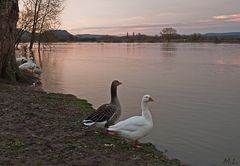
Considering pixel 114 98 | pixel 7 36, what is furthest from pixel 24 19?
pixel 114 98

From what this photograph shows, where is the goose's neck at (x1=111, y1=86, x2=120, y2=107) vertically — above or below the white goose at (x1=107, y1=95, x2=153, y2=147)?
above

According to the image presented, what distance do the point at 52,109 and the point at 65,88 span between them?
27.0 feet

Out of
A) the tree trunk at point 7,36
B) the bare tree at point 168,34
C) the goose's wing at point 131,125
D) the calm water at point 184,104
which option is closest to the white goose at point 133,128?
the goose's wing at point 131,125

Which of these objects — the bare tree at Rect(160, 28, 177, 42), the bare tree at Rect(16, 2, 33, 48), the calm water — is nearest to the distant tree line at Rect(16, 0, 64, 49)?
the bare tree at Rect(16, 2, 33, 48)

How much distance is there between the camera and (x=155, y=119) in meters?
12.5

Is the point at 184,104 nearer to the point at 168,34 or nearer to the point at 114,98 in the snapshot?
the point at 114,98

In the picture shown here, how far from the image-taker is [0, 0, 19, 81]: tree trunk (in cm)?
→ 1677

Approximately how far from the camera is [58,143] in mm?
7840

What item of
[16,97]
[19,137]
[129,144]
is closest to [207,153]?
[129,144]

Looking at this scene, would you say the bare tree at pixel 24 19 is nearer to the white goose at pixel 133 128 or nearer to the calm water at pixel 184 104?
the calm water at pixel 184 104

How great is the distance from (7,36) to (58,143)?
35.3 ft

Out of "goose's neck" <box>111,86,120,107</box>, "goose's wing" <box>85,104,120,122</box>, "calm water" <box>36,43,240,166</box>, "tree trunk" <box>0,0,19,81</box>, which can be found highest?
"tree trunk" <box>0,0,19,81</box>

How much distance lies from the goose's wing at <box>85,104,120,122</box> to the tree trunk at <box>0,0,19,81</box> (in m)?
9.85

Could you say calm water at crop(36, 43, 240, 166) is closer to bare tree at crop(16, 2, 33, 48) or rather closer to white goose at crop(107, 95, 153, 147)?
white goose at crop(107, 95, 153, 147)
